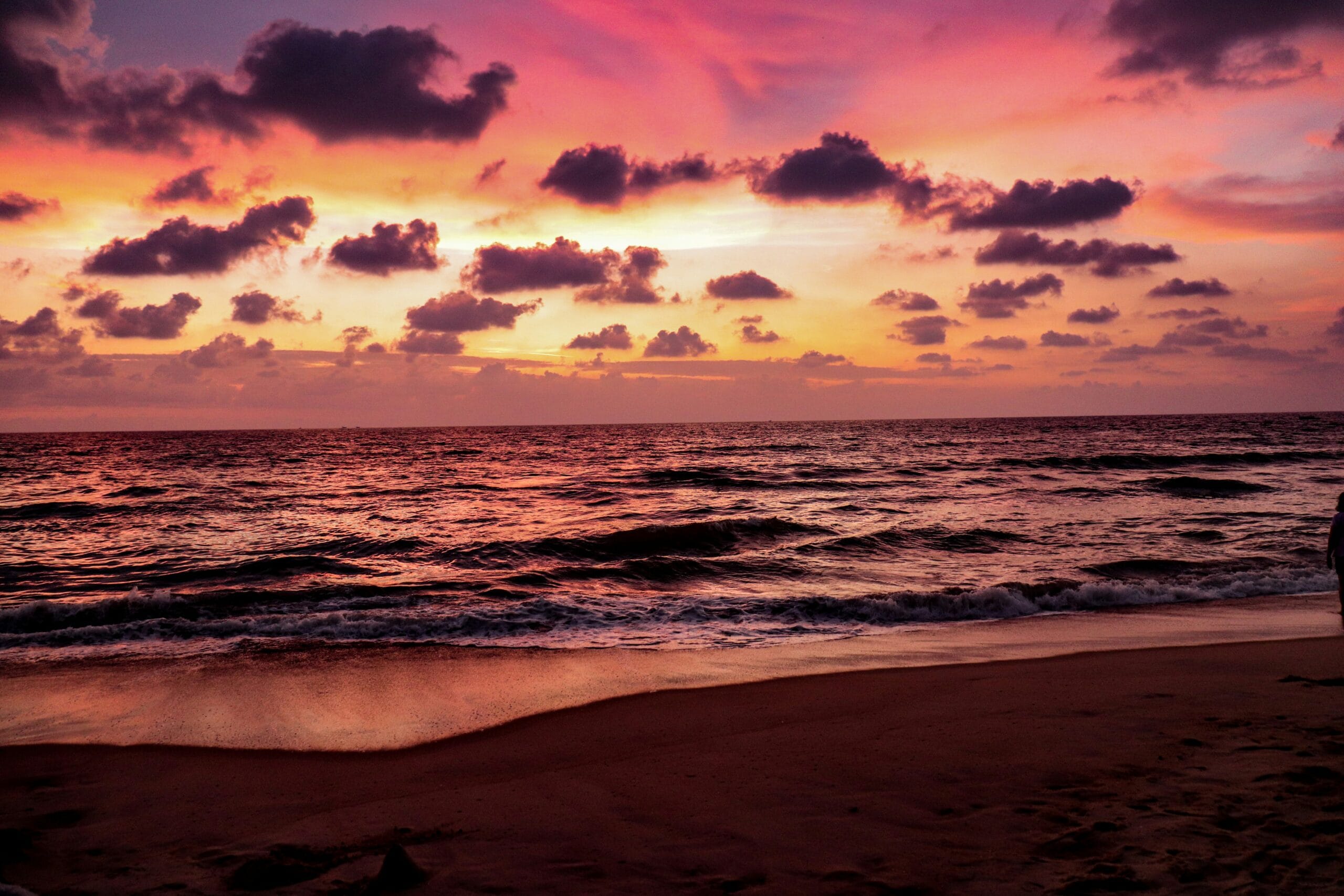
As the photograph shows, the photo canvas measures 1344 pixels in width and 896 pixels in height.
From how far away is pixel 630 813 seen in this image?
5449 mm

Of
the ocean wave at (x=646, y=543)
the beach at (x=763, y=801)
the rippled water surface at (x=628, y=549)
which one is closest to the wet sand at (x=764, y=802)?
the beach at (x=763, y=801)

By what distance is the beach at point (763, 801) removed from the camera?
176 inches

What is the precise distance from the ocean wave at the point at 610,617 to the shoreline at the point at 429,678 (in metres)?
0.76

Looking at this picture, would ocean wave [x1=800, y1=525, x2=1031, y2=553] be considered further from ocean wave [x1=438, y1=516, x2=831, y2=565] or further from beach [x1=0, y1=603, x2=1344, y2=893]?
beach [x1=0, y1=603, x2=1344, y2=893]

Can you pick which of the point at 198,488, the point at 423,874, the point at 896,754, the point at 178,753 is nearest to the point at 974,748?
the point at 896,754

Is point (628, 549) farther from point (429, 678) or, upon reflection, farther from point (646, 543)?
point (429, 678)

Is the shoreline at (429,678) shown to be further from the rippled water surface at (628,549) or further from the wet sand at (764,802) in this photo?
the rippled water surface at (628,549)

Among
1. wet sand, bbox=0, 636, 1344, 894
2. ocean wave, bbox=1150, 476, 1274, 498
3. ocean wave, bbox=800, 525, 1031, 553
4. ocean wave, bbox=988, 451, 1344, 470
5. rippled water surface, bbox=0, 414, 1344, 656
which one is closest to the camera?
wet sand, bbox=0, 636, 1344, 894

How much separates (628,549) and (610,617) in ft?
24.9

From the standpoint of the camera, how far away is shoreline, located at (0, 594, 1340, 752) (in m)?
7.70

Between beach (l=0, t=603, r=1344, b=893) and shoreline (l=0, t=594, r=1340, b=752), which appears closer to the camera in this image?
beach (l=0, t=603, r=1344, b=893)

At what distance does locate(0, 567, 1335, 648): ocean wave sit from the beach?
4.30 meters

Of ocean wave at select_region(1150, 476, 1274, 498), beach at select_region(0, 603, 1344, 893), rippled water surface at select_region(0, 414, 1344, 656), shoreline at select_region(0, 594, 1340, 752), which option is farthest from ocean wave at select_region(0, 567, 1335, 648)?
ocean wave at select_region(1150, 476, 1274, 498)

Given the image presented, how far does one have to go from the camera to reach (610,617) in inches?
531
